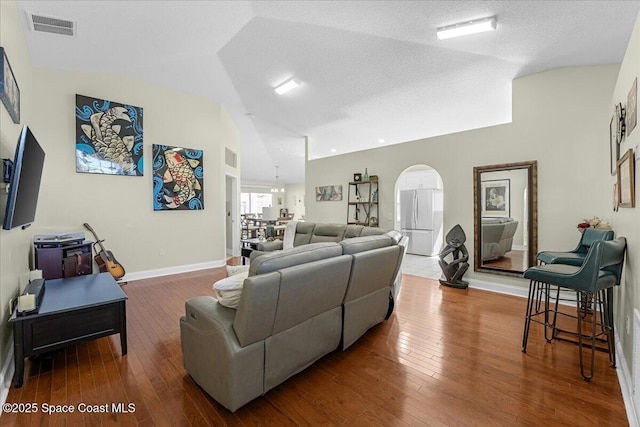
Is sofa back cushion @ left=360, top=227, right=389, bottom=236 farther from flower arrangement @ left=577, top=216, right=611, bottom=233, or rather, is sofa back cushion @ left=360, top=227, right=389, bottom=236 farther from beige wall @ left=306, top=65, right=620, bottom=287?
flower arrangement @ left=577, top=216, right=611, bottom=233

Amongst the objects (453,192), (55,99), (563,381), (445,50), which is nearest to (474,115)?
(453,192)

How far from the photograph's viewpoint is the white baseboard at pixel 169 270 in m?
4.76

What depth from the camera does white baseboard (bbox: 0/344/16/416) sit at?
73.3 inches

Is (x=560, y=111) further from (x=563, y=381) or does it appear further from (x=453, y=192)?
(x=563, y=381)

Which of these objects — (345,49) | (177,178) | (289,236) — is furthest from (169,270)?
(345,49)

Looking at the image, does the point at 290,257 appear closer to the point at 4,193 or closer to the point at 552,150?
the point at 4,193

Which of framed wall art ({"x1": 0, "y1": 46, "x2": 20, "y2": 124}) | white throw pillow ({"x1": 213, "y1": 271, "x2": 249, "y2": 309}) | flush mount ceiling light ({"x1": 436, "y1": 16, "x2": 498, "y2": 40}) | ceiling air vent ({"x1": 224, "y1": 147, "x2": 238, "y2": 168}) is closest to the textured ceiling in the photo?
flush mount ceiling light ({"x1": 436, "y1": 16, "x2": 498, "y2": 40})

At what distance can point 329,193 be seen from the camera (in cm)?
687

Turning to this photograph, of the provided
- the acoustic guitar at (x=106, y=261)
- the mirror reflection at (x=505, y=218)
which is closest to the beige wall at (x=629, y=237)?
the mirror reflection at (x=505, y=218)

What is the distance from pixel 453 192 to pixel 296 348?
151 inches

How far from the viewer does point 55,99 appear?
407cm

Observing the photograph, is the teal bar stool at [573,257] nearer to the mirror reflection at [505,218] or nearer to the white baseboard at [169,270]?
the mirror reflection at [505,218]

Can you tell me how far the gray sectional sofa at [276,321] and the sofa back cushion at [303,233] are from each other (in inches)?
99.8

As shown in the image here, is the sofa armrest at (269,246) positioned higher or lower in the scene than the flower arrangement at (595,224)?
lower
